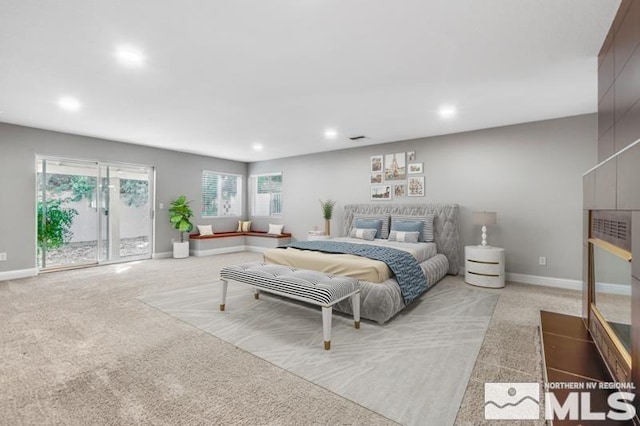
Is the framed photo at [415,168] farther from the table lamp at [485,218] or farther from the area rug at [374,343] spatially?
the area rug at [374,343]

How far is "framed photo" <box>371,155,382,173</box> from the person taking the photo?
20.4ft

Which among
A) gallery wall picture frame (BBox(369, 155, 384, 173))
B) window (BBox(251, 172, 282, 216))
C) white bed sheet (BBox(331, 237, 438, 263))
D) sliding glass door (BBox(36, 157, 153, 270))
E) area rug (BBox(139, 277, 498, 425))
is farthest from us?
window (BBox(251, 172, 282, 216))

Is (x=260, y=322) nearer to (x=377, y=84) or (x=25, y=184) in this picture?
(x=377, y=84)

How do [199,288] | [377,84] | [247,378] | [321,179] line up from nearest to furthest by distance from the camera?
[247,378]
[377,84]
[199,288]
[321,179]

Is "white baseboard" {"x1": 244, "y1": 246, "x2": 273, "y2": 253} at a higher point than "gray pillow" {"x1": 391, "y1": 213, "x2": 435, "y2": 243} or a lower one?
lower

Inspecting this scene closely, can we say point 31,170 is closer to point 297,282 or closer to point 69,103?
point 69,103

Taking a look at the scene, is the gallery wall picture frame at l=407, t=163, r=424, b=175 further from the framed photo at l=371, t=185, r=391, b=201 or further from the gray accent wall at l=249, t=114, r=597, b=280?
the framed photo at l=371, t=185, r=391, b=201

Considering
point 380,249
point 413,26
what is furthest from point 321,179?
point 413,26

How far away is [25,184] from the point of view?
4992 mm

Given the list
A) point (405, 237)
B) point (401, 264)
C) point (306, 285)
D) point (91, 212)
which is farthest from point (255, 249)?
point (306, 285)

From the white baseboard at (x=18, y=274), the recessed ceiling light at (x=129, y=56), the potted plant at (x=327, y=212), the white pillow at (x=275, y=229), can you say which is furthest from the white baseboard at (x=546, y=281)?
the white baseboard at (x=18, y=274)

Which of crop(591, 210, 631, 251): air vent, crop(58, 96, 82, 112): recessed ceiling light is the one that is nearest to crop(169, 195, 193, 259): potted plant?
crop(58, 96, 82, 112): recessed ceiling light

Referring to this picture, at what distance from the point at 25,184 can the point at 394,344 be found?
656 centimetres

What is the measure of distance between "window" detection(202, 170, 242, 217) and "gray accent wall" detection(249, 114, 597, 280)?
4.64 metres
